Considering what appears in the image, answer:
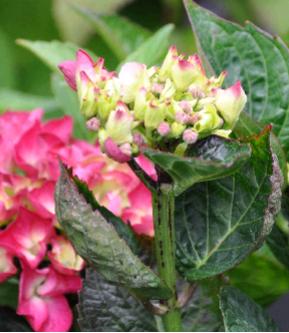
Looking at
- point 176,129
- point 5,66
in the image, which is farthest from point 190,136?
point 5,66

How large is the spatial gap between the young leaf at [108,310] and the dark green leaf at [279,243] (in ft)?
0.28

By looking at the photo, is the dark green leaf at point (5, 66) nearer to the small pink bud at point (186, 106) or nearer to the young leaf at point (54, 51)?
the young leaf at point (54, 51)

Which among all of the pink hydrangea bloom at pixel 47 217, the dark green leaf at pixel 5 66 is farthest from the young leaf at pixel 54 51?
the dark green leaf at pixel 5 66

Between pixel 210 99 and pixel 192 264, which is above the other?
pixel 210 99

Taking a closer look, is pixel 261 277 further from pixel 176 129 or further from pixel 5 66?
pixel 5 66

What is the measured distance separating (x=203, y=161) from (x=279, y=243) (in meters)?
0.15

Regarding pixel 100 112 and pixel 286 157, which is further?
pixel 286 157

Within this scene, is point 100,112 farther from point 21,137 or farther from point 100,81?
point 21,137

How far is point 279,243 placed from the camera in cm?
54

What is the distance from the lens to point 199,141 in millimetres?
437

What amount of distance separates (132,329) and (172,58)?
0.18 metres

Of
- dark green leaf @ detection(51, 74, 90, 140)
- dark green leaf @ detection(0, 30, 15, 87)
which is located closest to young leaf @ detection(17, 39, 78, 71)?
dark green leaf @ detection(51, 74, 90, 140)

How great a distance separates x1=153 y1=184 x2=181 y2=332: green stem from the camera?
1.48 ft

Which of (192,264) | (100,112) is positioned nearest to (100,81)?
(100,112)
